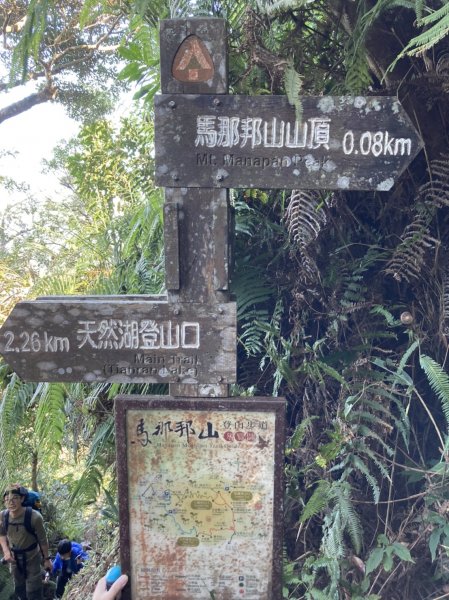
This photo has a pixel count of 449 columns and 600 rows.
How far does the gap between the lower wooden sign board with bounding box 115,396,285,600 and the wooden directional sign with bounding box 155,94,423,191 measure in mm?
767

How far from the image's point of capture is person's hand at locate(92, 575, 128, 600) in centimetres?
171

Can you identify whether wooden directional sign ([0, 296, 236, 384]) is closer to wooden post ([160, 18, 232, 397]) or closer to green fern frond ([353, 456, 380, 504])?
wooden post ([160, 18, 232, 397])

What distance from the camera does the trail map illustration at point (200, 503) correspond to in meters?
1.75

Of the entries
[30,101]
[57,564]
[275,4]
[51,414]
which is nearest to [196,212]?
[275,4]

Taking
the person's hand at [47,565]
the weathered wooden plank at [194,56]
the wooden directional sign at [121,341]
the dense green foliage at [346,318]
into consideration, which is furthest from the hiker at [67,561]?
the weathered wooden plank at [194,56]

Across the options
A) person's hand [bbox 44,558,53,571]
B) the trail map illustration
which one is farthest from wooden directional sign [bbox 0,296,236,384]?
person's hand [bbox 44,558,53,571]

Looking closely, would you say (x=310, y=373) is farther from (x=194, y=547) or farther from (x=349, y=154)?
(x=349, y=154)

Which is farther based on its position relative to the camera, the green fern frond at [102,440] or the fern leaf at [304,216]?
the green fern frond at [102,440]

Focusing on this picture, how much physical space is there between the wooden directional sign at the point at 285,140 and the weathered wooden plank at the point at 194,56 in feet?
0.12

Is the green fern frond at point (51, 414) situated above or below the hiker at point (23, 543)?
above

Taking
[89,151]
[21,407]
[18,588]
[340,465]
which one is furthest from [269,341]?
[18,588]

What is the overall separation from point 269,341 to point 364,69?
1179 millimetres

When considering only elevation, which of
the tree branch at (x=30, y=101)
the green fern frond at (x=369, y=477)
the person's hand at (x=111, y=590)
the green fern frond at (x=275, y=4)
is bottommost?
the person's hand at (x=111, y=590)

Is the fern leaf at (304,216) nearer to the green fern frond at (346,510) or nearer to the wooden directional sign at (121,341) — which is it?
the wooden directional sign at (121,341)
